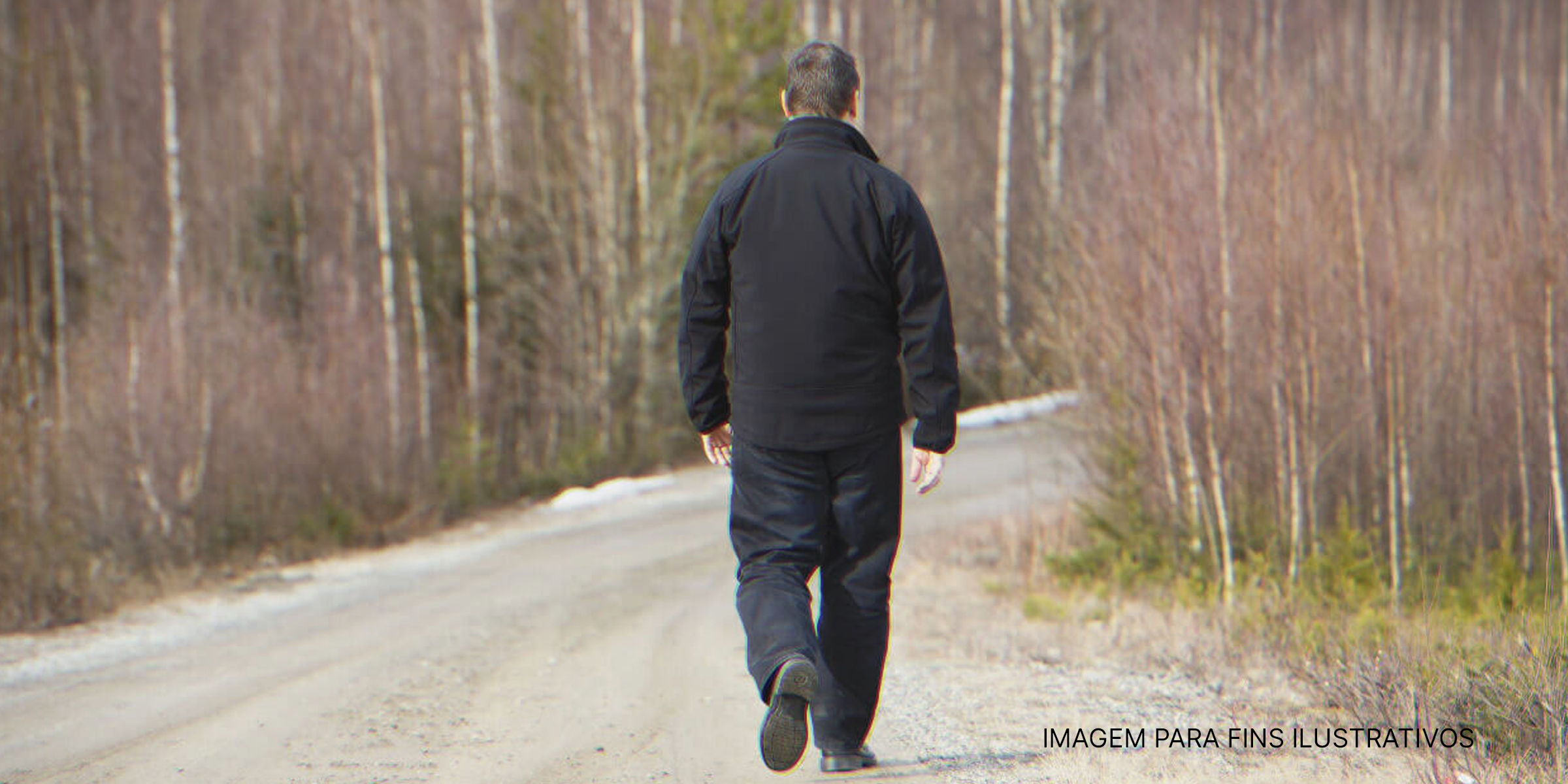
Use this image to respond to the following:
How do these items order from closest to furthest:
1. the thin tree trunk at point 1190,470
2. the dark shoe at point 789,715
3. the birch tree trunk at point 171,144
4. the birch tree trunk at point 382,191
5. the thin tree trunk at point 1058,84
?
1. the dark shoe at point 789,715
2. the thin tree trunk at point 1190,470
3. the birch tree trunk at point 382,191
4. the birch tree trunk at point 171,144
5. the thin tree trunk at point 1058,84

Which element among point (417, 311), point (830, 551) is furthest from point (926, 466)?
point (417, 311)

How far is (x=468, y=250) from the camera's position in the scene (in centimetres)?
2273

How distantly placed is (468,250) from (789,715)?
65.1 feet

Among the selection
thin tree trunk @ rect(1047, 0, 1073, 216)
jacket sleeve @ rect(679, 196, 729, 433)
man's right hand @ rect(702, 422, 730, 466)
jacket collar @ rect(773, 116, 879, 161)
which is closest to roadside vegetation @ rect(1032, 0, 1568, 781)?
man's right hand @ rect(702, 422, 730, 466)

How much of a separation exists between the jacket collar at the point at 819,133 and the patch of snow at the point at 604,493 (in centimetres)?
1316

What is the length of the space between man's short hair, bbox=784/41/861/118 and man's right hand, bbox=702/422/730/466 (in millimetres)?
979

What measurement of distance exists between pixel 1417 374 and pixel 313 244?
61.6 feet

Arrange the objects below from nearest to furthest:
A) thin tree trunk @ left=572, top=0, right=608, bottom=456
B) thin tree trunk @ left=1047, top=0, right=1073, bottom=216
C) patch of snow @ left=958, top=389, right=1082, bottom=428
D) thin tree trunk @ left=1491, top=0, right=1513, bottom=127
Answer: patch of snow @ left=958, top=389, right=1082, bottom=428, thin tree trunk @ left=572, top=0, right=608, bottom=456, thin tree trunk @ left=1491, top=0, right=1513, bottom=127, thin tree trunk @ left=1047, top=0, right=1073, bottom=216

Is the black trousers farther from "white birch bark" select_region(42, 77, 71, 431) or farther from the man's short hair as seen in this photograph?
"white birch bark" select_region(42, 77, 71, 431)

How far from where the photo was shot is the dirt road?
4602 mm

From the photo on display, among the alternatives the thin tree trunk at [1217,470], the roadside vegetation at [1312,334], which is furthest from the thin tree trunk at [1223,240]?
the thin tree trunk at [1217,470]

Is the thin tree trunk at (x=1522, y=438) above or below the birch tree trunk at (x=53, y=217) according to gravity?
below

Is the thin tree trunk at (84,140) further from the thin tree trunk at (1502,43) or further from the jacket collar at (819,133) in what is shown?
the thin tree trunk at (1502,43)

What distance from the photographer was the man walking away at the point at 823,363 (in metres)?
4.08
